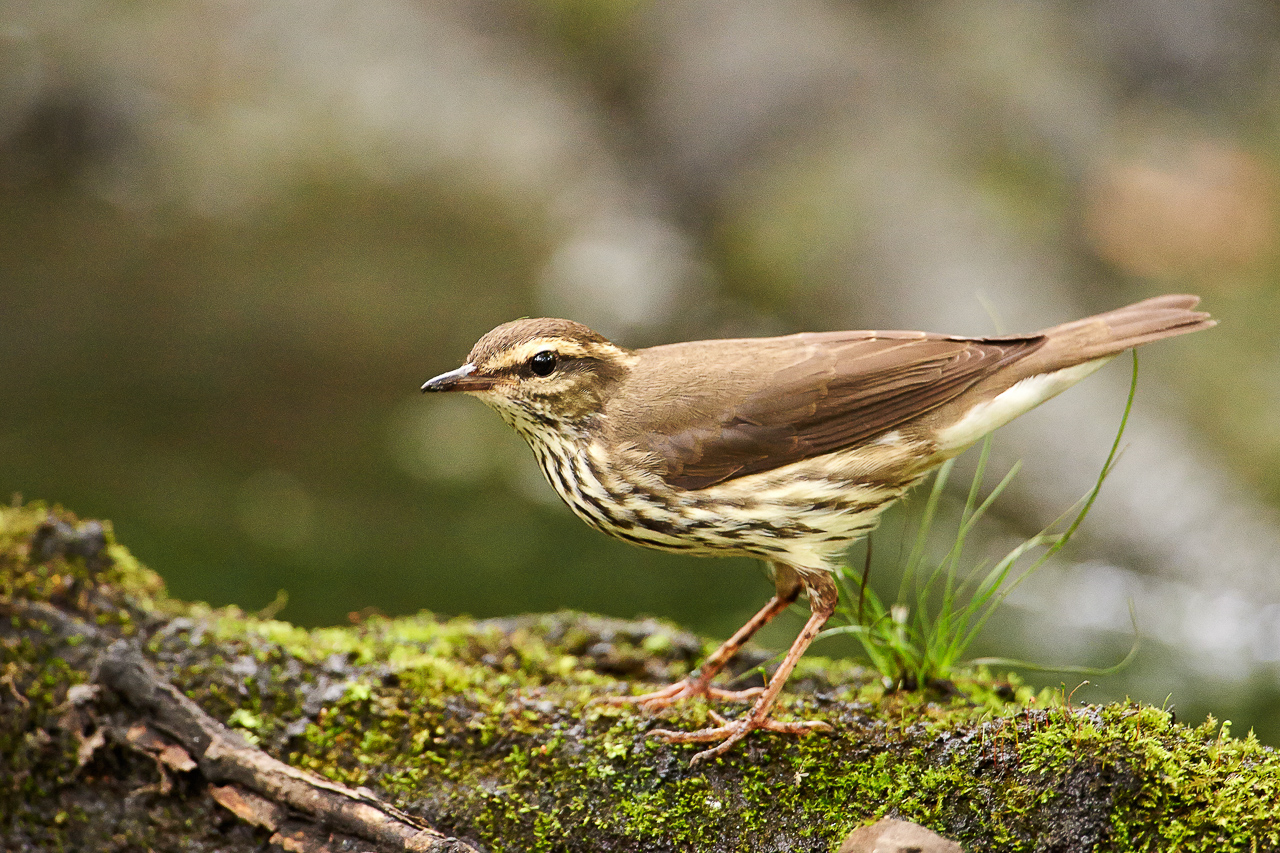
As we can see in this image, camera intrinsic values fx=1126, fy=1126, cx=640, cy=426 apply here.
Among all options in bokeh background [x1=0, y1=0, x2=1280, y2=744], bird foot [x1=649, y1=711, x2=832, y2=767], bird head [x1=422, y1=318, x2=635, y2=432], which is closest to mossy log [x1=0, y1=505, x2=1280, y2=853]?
bird foot [x1=649, y1=711, x2=832, y2=767]

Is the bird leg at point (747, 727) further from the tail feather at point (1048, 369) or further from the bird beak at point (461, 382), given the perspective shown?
the bird beak at point (461, 382)

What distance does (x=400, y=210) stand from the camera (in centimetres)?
1277

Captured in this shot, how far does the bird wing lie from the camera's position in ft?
13.2

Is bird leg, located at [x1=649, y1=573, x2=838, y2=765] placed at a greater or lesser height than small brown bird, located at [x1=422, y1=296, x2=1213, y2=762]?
lesser

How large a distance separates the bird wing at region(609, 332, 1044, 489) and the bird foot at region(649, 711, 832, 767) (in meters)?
0.84

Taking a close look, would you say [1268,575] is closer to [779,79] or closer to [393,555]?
[393,555]

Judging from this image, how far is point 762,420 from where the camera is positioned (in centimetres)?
405

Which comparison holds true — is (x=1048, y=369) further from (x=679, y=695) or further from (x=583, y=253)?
(x=583, y=253)

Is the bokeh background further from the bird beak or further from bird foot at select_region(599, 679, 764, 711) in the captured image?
the bird beak

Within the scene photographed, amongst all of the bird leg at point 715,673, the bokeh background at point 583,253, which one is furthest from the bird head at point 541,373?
the bokeh background at point 583,253

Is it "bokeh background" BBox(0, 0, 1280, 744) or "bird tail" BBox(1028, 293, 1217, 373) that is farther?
"bokeh background" BBox(0, 0, 1280, 744)

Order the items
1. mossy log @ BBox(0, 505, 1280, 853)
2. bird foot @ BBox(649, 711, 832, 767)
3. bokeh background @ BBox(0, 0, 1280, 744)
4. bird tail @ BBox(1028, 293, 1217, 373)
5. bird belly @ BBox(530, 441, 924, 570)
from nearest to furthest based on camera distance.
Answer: mossy log @ BBox(0, 505, 1280, 853) < bird foot @ BBox(649, 711, 832, 767) < bird belly @ BBox(530, 441, 924, 570) < bird tail @ BBox(1028, 293, 1217, 373) < bokeh background @ BBox(0, 0, 1280, 744)

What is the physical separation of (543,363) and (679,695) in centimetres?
144

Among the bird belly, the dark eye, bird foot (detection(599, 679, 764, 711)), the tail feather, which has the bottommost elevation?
bird foot (detection(599, 679, 764, 711))
